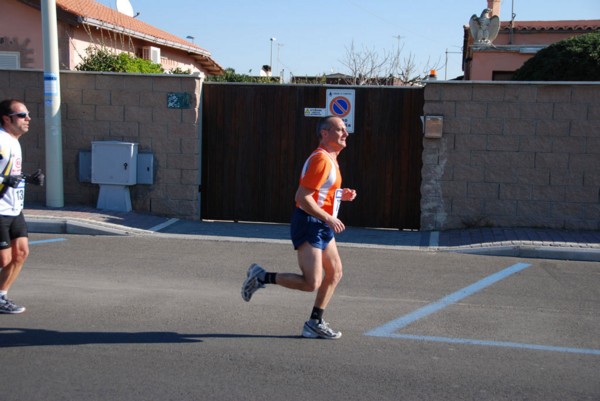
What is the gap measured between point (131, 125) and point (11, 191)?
5.88 meters

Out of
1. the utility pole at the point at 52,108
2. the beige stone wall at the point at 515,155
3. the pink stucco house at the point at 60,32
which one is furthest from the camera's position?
the pink stucco house at the point at 60,32

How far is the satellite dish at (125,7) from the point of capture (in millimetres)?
21439

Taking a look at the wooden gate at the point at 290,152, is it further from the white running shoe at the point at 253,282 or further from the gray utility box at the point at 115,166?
the white running shoe at the point at 253,282

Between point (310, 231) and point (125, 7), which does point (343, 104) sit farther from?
point (125, 7)

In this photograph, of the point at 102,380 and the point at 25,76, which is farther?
the point at 25,76

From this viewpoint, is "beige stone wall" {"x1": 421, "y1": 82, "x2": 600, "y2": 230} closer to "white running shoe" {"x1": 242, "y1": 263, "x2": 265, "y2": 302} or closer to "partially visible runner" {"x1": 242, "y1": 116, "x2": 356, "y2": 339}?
"partially visible runner" {"x1": 242, "y1": 116, "x2": 356, "y2": 339}

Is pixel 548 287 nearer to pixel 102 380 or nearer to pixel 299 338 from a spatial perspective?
pixel 299 338

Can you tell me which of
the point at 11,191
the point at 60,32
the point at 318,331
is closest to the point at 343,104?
the point at 318,331

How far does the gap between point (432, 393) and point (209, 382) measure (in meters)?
1.47

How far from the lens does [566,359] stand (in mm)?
5492

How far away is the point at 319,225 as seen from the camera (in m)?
5.61

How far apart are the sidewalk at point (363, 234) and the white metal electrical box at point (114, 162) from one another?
0.55 meters

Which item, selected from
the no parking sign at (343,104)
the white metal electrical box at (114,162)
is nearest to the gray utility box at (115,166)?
the white metal electrical box at (114,162)

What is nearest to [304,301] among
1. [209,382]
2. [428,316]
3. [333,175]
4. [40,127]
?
[428,316]
